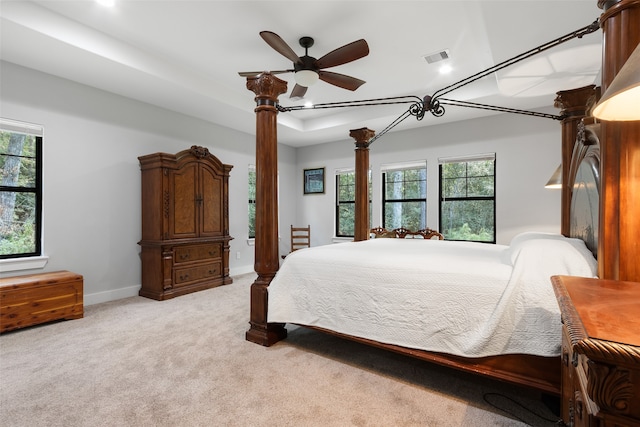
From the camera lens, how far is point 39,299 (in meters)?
2.95

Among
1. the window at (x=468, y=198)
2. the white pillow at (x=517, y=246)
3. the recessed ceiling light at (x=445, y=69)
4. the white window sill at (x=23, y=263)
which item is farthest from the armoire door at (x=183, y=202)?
the window at (x=468, y=198)

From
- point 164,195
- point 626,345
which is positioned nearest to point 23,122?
point 164,195

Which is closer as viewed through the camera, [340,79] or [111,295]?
[340,79]

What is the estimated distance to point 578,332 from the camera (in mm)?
712

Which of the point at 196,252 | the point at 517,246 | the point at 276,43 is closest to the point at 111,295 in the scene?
the point at 196,252

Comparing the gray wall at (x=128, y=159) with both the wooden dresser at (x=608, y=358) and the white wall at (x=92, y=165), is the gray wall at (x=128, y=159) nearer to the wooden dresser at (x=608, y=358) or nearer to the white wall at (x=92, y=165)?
the white wall at (x=92, y=165)

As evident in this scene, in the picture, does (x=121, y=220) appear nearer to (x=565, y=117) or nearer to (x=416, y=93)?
(x=416, y=93)

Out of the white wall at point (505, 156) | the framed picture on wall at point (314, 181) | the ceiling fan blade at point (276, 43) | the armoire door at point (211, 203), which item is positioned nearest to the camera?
the ceiling fan blade at point (276, 43)

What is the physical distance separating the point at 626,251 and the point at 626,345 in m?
0.84

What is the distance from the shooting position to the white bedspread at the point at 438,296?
1562 millimetres

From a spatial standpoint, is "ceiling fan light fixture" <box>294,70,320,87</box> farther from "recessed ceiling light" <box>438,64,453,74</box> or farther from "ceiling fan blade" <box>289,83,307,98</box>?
"recessed ceiling light" <box>438,64,453,74</box>

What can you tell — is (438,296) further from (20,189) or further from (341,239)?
(341,239)

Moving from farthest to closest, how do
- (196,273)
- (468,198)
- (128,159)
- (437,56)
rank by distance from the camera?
(468,198), (196,273), (128,159), (437,56)

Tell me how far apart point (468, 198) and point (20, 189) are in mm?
5805
